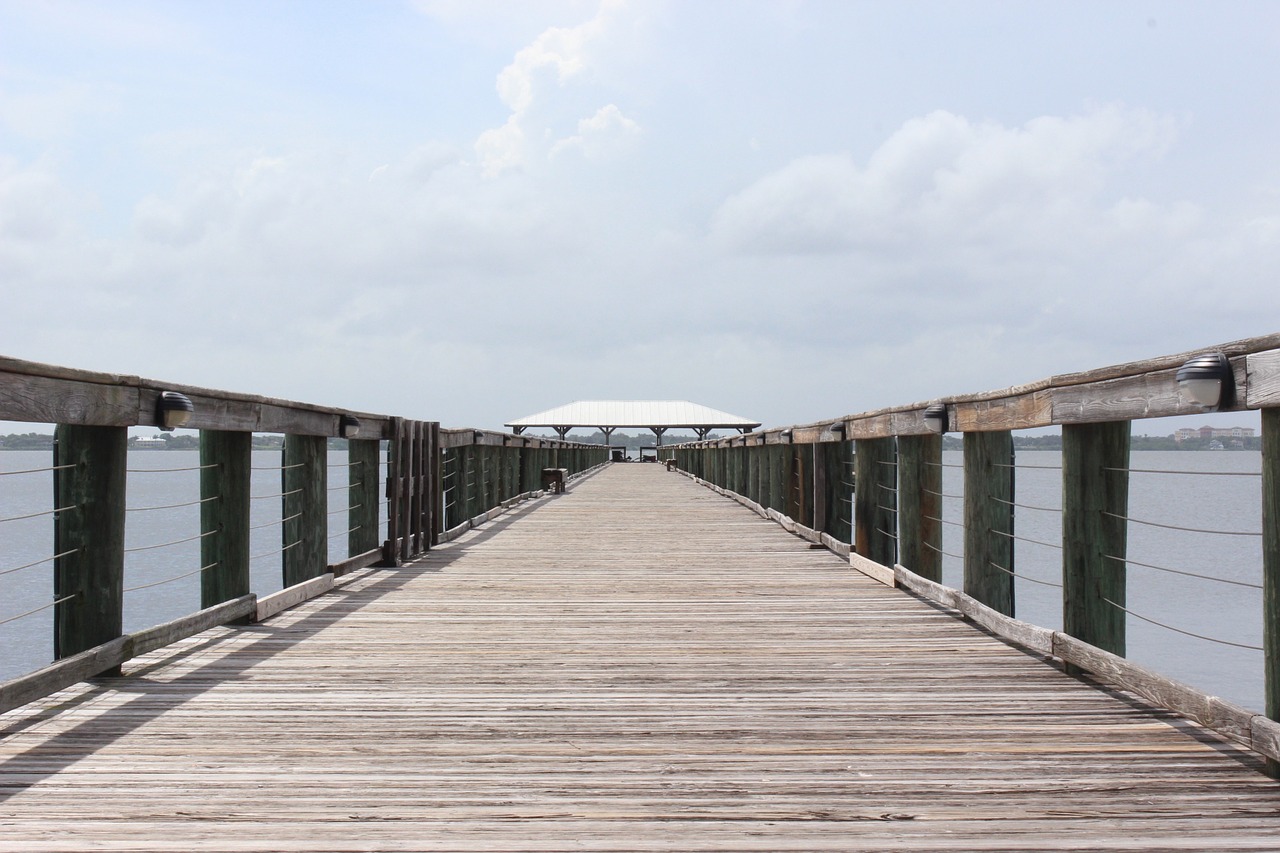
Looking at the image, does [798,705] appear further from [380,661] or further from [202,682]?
[202,682]

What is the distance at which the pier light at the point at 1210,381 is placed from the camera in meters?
2.43

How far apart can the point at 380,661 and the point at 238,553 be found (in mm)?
1176

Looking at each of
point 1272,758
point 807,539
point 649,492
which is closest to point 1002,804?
point 1272,758

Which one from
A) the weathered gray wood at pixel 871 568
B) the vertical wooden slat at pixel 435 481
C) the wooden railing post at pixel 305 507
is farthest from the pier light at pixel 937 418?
the vertical wooden slat at pixel 435 481


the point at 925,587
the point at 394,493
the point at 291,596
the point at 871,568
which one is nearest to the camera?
the point at 291,596

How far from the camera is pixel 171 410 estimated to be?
3.54 meters

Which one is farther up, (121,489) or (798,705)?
(121,489)

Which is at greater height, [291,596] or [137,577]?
[291,596]

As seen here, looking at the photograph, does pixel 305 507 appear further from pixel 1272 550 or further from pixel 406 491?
pixel 1272 550

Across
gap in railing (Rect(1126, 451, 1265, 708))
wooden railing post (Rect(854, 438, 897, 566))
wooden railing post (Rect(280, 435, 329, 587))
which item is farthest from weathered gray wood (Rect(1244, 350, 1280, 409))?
gap in railing (Rect(1126, 451, 1265, 708))

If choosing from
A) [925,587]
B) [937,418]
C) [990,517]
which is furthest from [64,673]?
[925,587]

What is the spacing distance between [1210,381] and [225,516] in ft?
12.9

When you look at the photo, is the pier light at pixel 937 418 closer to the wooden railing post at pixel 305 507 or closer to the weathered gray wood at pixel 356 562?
the wooden railing post at pixel 305 507

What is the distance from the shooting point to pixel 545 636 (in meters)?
4.12
